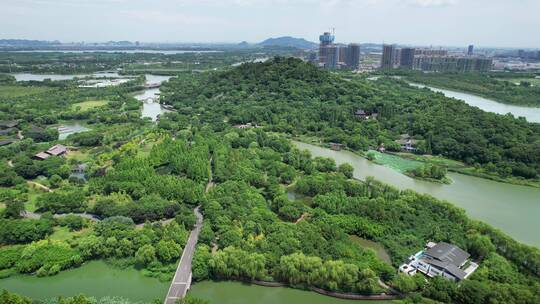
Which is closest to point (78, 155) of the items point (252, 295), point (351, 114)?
point (252, 295)

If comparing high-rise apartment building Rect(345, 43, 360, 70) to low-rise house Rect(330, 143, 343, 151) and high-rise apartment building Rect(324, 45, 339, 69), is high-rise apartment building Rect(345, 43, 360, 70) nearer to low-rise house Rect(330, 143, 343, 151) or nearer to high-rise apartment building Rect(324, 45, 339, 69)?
high-rise apartment building Rect(324, 45, 339, 69)

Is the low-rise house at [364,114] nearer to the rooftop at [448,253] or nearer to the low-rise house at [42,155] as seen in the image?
the rooftop at [448,253]

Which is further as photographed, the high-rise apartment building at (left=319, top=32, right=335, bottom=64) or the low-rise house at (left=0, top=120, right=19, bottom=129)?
the high-rise apartment building at (left=319, top=32, right=335, bottom=64)

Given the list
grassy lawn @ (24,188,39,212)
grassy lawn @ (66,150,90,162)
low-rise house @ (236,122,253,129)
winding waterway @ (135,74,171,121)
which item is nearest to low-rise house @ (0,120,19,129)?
grassy lawn @ (66,150,90,162)

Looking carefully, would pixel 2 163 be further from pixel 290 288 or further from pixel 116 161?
pixel 290 288

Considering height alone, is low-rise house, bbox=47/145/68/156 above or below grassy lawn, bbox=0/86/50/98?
below

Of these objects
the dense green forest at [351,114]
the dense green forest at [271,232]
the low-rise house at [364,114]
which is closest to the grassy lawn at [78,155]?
the dense green forest at [271,232]
